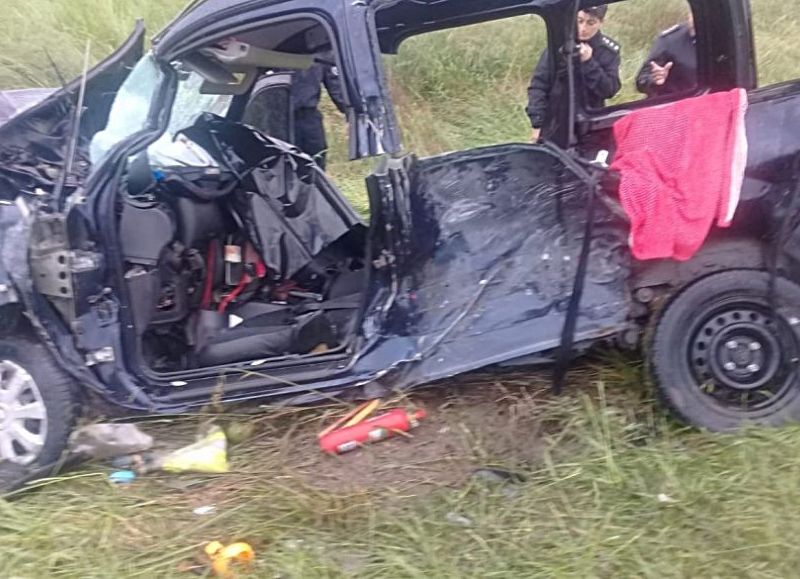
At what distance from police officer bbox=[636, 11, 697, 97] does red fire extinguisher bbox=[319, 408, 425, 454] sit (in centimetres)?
195

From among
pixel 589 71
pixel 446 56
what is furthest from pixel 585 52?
pixel 446 56

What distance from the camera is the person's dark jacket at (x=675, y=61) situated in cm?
431

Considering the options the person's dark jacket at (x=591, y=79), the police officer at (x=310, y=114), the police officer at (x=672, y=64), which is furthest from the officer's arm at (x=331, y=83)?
the police officer at (x=672, y=64)

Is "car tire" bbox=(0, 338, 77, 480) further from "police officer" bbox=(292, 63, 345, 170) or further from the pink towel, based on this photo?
the pink towel

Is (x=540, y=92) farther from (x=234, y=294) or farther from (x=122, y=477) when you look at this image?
(x=122, y=477)

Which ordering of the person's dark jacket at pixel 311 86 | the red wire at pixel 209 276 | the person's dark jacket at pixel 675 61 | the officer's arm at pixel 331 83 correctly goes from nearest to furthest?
1. the officer's arm at pixel 331 83
2. the red wire at pixel 209 276
3. the person's dark jacket at pixel 311 86
4. the person's dark jacket at pixel 675 61

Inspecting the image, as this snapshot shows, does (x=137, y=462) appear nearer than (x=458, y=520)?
No

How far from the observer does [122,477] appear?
3.51 metres

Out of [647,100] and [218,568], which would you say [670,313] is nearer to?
[647,100]

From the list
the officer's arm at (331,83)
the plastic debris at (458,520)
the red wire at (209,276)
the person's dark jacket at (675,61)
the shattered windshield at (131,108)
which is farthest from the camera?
the person's dark jacket at (675,61)

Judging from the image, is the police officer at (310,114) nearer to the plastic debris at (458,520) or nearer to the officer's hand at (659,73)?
the officer's hand at (659,73)

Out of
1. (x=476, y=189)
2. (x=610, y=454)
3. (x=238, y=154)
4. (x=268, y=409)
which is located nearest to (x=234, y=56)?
(x=238, y=154)

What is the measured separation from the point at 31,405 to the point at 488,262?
1.69 m

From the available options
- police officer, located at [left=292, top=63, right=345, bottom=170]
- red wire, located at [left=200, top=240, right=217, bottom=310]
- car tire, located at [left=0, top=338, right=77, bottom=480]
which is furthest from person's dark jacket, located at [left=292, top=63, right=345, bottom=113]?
car tire, located at [left=0, top=338, right=77, bottom=480]
